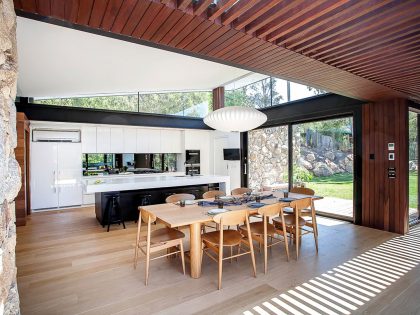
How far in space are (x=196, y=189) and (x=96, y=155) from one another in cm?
327

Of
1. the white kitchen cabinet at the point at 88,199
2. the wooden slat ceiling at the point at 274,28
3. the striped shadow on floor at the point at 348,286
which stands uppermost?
the wooden slat ceiling at the point at 274,28

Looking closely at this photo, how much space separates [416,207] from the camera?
530 cm

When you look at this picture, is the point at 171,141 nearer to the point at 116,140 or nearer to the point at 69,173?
the point at 116,140

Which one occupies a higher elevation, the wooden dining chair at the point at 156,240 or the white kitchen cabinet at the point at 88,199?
the wooden dining chair at the point at 156,240

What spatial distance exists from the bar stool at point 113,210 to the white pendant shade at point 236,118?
2565mm

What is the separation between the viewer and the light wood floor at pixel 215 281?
229cm

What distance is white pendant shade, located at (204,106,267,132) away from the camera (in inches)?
135

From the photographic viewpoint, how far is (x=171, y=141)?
7992mm

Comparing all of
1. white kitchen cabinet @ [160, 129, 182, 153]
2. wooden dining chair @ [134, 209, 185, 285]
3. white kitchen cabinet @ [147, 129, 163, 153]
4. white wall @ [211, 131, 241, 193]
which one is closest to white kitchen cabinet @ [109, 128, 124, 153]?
white kitchen cabinet @ [147, 129, 163, 153]

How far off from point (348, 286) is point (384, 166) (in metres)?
2.94

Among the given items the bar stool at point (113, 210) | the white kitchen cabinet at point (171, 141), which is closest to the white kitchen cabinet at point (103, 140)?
the white kitchen cabinet at point (171, 141)

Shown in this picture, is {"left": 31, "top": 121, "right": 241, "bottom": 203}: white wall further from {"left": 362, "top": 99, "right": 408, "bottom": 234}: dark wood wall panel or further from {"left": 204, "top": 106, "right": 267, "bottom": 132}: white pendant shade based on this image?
{"left": 204, "top": 106, "right": 267, "bottom": 132}: white pendant shade

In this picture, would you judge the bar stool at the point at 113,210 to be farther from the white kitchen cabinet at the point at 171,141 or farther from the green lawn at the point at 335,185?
the green lawn at the point at 335,185

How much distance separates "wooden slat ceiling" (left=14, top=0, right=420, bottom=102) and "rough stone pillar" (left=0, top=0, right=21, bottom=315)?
0.60m
